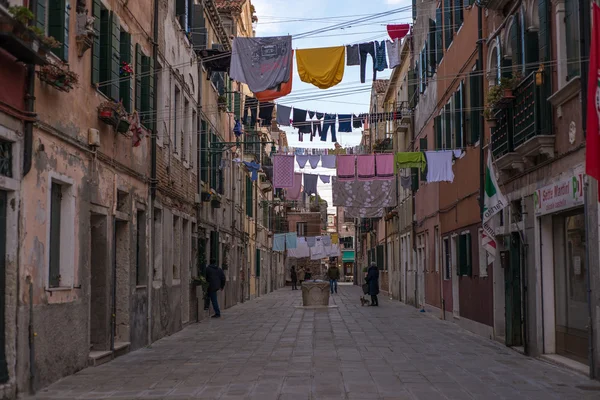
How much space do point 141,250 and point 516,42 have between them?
8107mm

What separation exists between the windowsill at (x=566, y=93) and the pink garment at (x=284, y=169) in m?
12.9

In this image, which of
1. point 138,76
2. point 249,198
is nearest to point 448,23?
point 138,76

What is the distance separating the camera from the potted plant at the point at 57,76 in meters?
10.1

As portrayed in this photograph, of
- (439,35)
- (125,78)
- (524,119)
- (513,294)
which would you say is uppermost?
A: (439,35)

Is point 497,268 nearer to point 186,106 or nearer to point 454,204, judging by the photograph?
point 454,204

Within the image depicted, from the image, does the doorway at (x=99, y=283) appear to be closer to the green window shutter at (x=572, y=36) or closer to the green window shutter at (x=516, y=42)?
the green window shutter at (x=516, y=42)

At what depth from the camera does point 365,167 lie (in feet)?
78.9

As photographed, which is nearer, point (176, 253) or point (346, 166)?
point (176, 253)

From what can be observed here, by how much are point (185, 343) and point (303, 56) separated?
627 cm

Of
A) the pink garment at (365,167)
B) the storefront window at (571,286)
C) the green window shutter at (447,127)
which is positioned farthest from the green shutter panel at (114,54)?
the pink garment at (365,167)

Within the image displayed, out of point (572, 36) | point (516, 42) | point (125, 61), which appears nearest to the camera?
point (572, 36)

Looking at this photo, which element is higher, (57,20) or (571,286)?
(57,20)

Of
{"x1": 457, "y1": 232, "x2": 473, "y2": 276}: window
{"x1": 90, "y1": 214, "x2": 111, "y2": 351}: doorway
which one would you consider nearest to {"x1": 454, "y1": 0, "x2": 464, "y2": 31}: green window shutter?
{"x1": 457, "y1": 232, "x2": 473, "y2": 276}: window

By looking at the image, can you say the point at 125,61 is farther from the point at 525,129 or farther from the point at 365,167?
the point at 365,167
